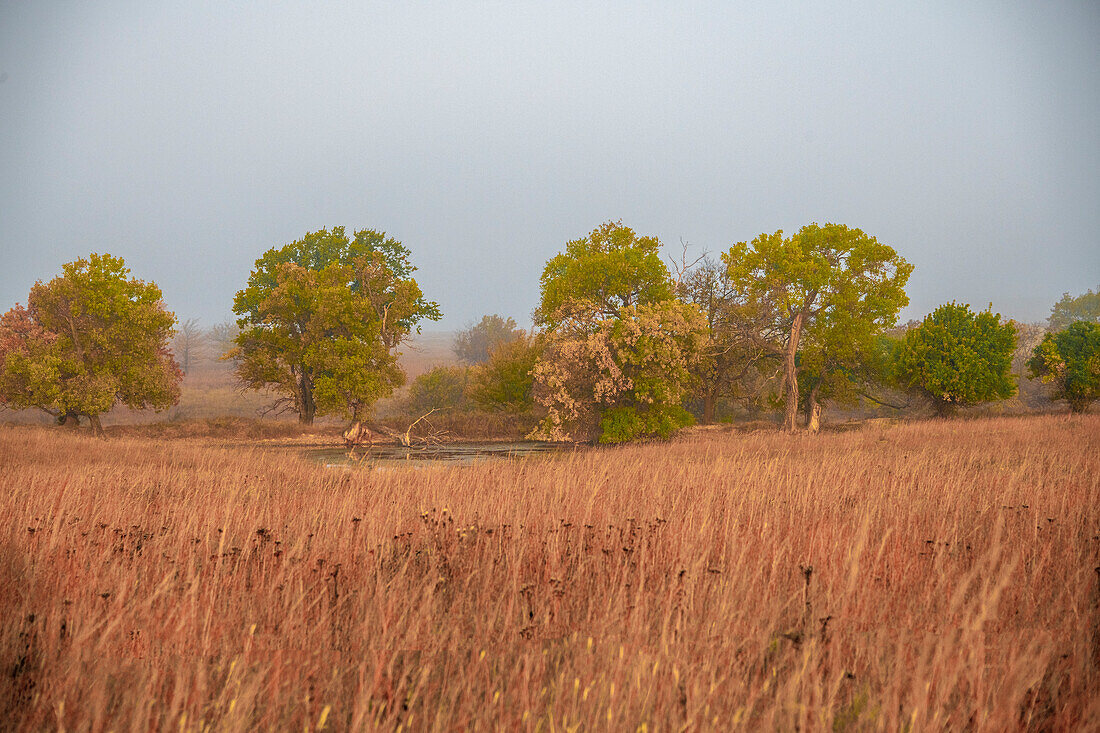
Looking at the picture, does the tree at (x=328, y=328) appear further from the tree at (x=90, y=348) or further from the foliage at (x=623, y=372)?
the foliage at (x=623, y=372)

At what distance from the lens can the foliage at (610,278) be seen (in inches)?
1287

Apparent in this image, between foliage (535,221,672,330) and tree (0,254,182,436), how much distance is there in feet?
66.1

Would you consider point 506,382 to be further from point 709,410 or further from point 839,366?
point 839,366

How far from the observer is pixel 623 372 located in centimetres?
2956

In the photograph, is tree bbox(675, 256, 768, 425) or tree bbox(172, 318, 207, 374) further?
tree bbox(172, 318, 207, 374)

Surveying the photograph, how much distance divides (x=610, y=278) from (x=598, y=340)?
5.62 m

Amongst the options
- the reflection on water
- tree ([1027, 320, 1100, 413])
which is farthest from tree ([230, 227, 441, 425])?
tree ([1027, 320, 1100, 413])

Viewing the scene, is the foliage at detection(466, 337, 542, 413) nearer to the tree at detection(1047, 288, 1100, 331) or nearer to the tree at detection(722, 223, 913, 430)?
the tree at detection(722, 223, 913, 430)

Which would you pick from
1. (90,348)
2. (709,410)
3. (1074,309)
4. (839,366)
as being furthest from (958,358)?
(1074,309)

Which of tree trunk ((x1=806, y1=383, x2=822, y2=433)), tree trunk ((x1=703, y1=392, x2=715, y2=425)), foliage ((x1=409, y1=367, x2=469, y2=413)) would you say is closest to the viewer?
tree trunk ((x1=806, y1=383, x2=822, y2=433))

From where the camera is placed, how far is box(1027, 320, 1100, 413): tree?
38406mm

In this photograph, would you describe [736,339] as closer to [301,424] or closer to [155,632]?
[301,424]

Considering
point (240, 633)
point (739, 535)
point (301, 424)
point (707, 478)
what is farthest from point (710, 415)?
point (240, 633)

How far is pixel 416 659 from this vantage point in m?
3.50
